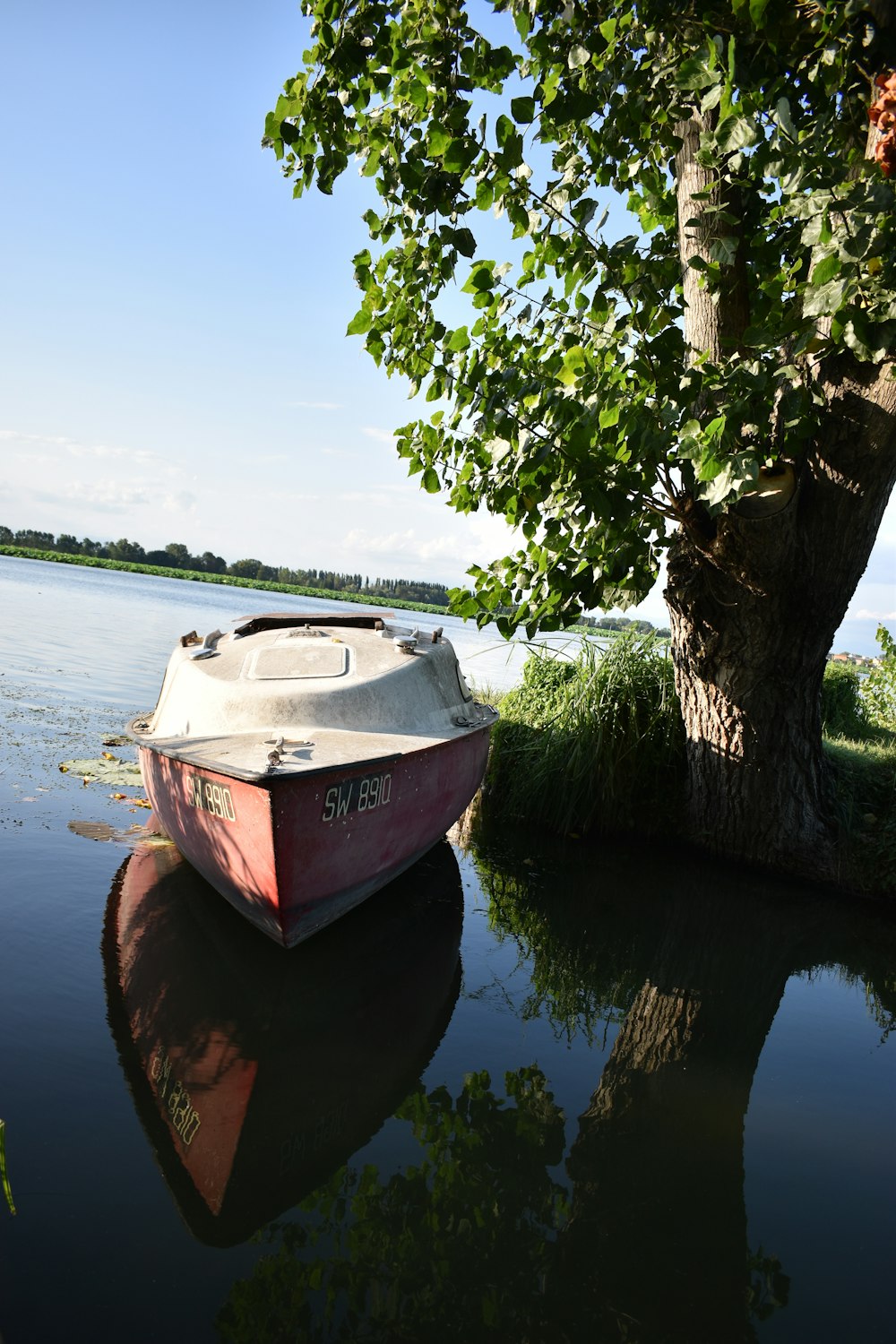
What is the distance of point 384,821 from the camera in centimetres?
556

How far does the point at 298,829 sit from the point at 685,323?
546 centimetres

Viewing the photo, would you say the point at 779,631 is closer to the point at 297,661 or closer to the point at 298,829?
the point at 297,661

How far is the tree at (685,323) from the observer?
→ 5.25m

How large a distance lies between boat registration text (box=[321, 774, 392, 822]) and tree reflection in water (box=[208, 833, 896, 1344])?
147 cm

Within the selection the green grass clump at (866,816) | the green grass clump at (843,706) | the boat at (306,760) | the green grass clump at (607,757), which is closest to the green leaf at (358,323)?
the boat at (306,760)

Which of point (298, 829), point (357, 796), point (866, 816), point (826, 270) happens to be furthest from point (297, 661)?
point (866, 816)

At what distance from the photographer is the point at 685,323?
7500 mm

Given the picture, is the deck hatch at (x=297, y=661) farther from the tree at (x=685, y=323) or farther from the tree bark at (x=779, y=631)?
the tree bark at (x=779, y=631)

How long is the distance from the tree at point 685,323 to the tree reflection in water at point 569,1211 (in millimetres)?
2987

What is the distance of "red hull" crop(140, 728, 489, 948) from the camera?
4723 millimetres

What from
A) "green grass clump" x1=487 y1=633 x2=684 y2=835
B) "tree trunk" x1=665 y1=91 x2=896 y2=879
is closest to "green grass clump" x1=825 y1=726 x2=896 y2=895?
"tree trunk" x1=665 y1=91 x2=896 y2=879

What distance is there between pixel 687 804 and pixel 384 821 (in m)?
4.22

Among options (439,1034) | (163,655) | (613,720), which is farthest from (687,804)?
(163,655)

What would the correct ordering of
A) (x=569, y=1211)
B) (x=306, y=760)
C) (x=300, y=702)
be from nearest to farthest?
(x=569, y=1211) < (x=306, y=760) < (x=300, y=702)
